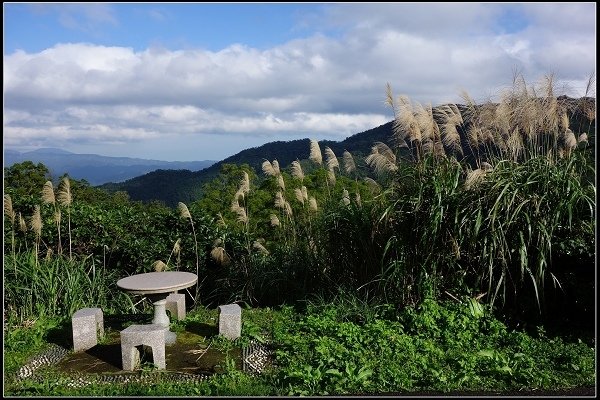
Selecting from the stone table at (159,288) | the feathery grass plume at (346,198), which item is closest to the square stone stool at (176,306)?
the stone table at (159,288)

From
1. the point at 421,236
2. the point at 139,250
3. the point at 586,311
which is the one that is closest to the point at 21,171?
the point at 139,250

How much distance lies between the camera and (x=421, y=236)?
6145mm

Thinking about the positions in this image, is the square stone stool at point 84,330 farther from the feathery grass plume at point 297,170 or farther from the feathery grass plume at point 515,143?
→ the feathery grass plume at point 515,143

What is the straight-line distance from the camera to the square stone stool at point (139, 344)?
5098 millimetres

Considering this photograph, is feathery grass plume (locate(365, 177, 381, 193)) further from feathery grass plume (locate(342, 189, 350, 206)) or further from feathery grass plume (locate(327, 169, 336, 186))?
feathery grass plume (locate(327, 169, 336, 186))

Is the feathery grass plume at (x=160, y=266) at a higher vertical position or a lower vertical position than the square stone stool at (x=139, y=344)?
higher

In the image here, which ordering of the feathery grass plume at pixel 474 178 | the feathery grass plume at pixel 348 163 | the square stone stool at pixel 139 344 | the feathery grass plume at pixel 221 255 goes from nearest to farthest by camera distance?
the square stone stool at pixel 139 344
the feathery grass plume at pixel 474 178
the feathery grass plume at pixel 348 163
the feathery grass plume at pixel 221 255

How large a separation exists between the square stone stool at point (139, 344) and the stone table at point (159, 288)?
523 millimetres

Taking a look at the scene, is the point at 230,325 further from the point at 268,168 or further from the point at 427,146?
the point at 427,146

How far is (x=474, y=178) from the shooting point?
5.86 meters

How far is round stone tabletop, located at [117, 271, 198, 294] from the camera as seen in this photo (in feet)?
18.9

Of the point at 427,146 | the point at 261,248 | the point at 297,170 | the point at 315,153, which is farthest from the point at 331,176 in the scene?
the point at 427,146

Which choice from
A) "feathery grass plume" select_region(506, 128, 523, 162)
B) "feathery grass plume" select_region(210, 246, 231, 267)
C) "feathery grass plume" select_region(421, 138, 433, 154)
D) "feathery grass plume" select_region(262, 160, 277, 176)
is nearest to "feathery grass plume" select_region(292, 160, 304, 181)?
"feathery grass plume" select_region(262, 160, 277, 176)

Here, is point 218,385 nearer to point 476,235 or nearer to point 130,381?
point 130,381
